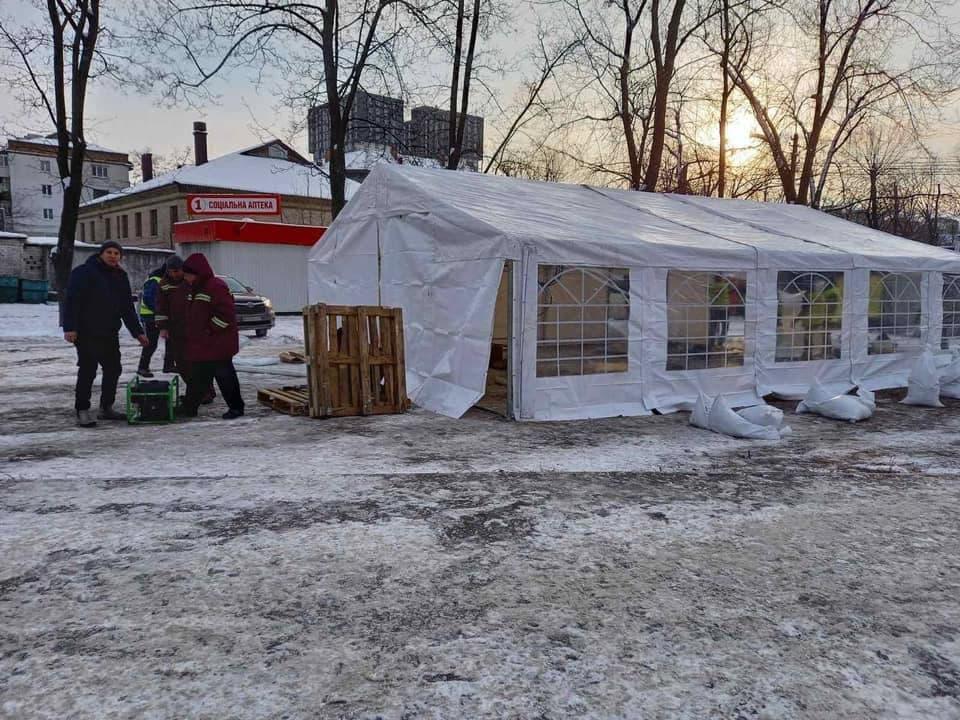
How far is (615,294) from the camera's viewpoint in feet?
27.1

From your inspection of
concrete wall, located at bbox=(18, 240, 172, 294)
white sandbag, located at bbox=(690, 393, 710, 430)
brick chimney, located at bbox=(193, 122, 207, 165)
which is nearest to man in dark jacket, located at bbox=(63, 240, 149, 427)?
white sandbag, located at bbox=(690, 393, 710, 430)

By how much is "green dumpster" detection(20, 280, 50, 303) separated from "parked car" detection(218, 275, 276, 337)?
13.2 m

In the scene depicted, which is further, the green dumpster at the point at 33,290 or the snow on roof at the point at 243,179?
the snow on roof at the point at 243,179

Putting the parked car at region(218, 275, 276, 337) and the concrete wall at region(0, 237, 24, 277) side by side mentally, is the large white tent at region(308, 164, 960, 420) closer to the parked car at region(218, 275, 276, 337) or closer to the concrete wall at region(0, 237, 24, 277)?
the parked car at region(218, 275, 276, 337)

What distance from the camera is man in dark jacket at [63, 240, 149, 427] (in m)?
6.76

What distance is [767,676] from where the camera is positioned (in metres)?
A: 2.69

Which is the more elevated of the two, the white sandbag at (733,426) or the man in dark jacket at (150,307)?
the man in dark jacket at (150,307)

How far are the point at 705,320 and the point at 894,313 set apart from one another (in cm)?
406

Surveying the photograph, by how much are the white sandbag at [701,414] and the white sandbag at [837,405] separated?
5.26 feet

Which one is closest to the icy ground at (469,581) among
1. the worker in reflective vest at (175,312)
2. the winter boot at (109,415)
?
the winter boot at (109,415)

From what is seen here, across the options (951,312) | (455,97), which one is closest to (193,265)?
(951,312)

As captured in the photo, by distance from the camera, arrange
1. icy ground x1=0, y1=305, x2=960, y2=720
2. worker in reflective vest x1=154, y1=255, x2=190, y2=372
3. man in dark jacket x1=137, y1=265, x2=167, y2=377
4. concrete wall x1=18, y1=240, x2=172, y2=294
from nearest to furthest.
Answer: icy ground x1=0, y1=305, x2=960, y2=720, worker in reflective vest x1=154, y1=255, x2=190, y2=372, man in dark jacket x1=137, y1=265, x2=167, y2=377, concrete wall x1=18, y1=240, x2=172, y2=294

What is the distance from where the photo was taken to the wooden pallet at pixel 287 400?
787cm

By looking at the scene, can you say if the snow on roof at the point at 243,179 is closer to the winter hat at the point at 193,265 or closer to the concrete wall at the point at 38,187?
the concrete wall at the point at 38,187
